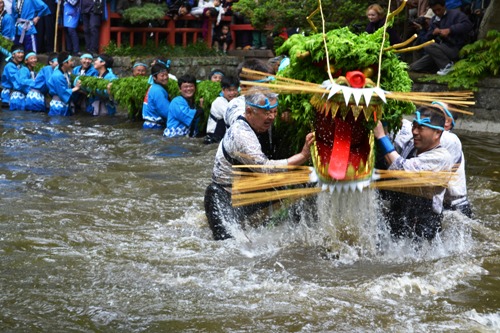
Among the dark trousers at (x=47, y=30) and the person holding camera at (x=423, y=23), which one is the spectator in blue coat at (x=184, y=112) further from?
the dark trousers at (x=47, y=30)

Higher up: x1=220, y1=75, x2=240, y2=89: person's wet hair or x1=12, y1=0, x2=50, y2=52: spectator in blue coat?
x1=12, y1=0, x2=50, y2=52: spectator in blue coat

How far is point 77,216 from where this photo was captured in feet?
26.4

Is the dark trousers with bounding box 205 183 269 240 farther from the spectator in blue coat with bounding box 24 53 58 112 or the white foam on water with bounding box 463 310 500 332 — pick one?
the spectator in blue coat with bounding box 24 53 58 112

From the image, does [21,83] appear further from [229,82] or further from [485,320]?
[485,320]

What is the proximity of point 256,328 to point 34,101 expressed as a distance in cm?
1206

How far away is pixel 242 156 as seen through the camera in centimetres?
634

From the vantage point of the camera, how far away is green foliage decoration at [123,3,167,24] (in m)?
17.5

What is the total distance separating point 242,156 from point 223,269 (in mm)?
894

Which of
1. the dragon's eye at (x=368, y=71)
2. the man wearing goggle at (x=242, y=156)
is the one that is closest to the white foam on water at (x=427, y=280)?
the man wearing goggle at (x=242, y=156)

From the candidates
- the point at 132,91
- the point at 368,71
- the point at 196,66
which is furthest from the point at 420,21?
the point at 368,71

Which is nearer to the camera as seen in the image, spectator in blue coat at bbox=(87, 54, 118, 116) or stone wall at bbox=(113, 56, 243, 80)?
spectator in blue coat at bbox=(87, 54, 118, 116)

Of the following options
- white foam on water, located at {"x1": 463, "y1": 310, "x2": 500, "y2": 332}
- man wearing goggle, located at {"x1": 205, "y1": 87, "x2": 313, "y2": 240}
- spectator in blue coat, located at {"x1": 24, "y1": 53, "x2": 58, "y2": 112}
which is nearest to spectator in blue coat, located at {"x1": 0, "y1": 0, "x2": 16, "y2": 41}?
spectator in blue coat, located at {"x1": 24, "y1": 53, "x2": 58, "y2": 112}

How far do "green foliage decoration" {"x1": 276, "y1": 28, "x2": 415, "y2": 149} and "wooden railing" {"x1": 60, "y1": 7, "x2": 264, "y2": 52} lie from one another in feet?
40.6

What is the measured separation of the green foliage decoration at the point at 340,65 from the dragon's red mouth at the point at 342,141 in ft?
0.40
